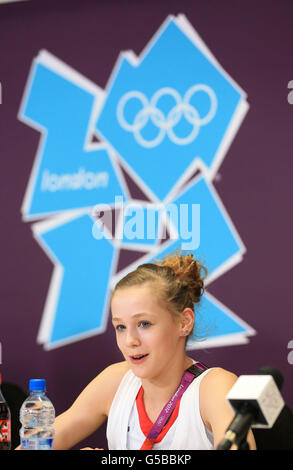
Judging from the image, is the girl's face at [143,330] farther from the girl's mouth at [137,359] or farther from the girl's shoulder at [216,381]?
the girl's shoulder at [216,381]

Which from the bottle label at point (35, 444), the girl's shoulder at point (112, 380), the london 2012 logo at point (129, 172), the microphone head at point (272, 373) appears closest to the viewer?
the microphone head at point (272, 373)

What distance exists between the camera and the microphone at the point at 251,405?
0.90 m

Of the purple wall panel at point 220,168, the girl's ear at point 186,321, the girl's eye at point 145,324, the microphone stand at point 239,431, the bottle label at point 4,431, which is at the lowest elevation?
the microphone stand at point 239,431

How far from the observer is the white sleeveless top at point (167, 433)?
1.57 meters

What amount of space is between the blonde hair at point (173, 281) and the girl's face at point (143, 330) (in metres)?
0.03

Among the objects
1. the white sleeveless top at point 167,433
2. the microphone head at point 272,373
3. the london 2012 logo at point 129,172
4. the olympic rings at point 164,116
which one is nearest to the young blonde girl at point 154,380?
the white sleeveless top at point 167,433

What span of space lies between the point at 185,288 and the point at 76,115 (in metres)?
1.49

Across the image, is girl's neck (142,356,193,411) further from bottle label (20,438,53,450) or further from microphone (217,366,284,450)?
microphone (217,366,284,450)

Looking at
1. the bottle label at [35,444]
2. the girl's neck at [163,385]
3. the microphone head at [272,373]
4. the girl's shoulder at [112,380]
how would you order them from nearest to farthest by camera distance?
1. the microphone head at [272,373]
2. the bottle label at [35,444]
3. the girl's neck at [163,385]
4. the girl's shoulder at [112,380]

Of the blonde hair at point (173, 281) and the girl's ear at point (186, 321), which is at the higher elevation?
the blonde hair at point (173, 281)

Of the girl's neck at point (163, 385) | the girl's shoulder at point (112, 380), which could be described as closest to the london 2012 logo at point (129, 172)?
the girl's shoulder at point (112, 380)

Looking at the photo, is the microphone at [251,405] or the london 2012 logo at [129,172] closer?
the microphone at [251,405]

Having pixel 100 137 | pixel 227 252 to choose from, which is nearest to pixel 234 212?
pixel 227 252

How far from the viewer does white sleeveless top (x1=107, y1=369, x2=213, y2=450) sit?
157 centimetres
